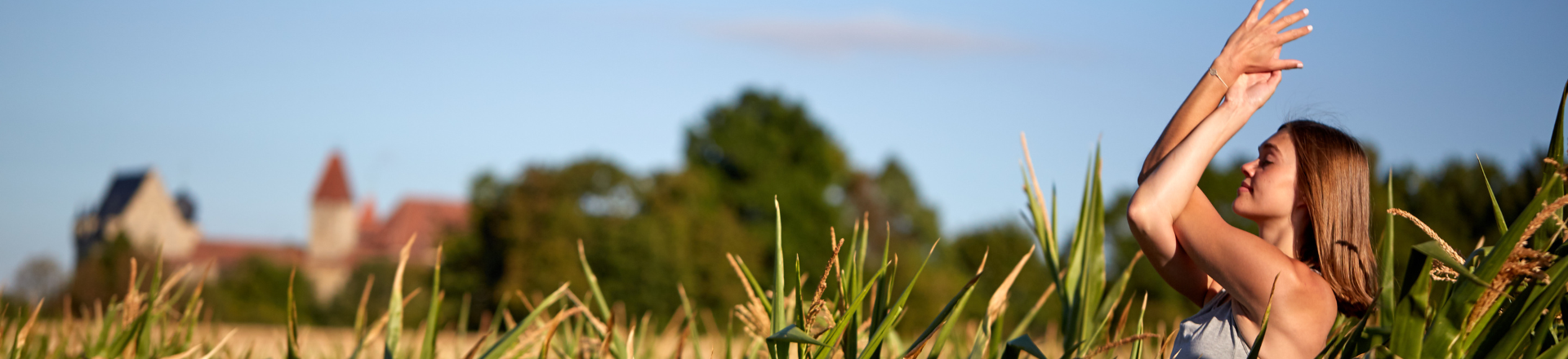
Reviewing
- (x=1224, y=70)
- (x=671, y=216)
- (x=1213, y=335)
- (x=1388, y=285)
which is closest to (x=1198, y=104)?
(x=1224, y=70)

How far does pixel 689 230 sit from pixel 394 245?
45412 millimetres

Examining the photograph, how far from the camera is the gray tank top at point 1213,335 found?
1719 millimetres

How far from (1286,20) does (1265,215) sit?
1.10 ft

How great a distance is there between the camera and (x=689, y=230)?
3697 cm

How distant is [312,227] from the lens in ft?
259

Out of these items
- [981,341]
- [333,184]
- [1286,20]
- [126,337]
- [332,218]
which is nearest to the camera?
[1286,20]

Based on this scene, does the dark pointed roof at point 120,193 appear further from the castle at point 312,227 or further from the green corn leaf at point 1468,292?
the green corn leaf at point 1468,292

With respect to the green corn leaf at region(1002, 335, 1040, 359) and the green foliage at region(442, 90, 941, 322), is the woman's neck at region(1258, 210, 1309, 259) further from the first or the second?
the green foliage at region(442, 90, 941, 322)

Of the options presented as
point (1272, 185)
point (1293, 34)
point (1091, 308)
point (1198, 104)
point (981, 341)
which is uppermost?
point (1293, 34)

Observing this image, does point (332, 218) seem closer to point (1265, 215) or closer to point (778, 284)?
point (778, 284)

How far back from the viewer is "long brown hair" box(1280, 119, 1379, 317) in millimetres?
1656

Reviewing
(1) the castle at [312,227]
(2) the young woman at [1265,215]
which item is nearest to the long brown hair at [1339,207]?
(2) the young woman at [1265,215]

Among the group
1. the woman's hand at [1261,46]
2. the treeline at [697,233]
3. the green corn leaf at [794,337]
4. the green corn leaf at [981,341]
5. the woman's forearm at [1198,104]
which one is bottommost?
the treeline at [697,233]

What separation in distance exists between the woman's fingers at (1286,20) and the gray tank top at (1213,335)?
1.53 feet
